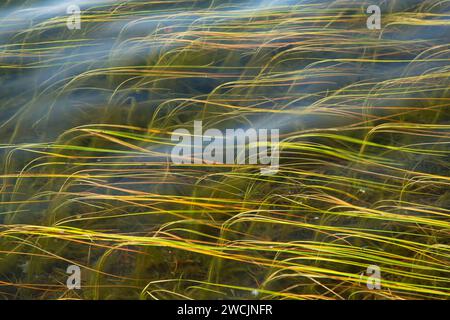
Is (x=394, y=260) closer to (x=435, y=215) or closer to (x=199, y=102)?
(x=435, y=215)

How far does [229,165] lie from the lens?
6.66ft

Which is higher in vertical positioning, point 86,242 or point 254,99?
point 254,99

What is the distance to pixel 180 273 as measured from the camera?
187 centimetres

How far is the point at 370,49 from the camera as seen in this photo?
8.03 ft

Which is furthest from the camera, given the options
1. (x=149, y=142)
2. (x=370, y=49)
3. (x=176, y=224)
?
(x=370, y=49)

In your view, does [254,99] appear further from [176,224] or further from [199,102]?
[176,224]

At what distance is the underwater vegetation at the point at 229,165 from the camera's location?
1.85m

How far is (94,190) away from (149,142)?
11.7 inches

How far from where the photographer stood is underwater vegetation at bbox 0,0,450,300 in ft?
6.08

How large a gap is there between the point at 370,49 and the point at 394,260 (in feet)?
3.47

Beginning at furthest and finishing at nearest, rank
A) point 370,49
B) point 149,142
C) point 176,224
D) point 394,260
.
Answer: point 370,49
point 149,142
point 176,224
point 394,260
